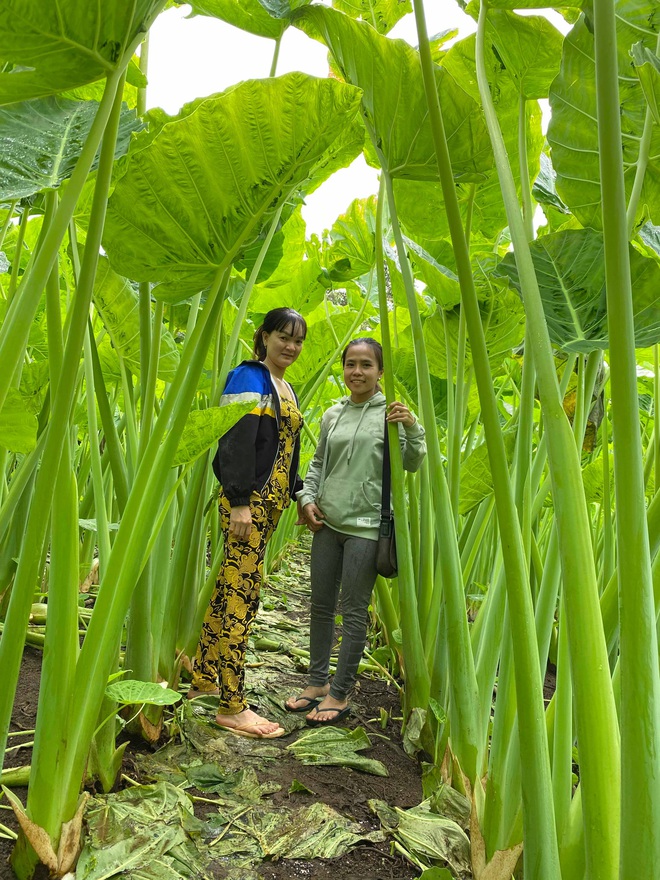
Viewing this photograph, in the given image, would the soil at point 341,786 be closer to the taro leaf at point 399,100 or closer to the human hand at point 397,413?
the human hand at point 397,413

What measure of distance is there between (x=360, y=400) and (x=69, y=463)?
109 centimetres

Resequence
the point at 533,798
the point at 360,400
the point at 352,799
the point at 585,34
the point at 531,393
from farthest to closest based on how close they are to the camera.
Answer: the point at 360,400, the point at 352,799, the point at 531,393, the point at 585,34, the point at 533,798

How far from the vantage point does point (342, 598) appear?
1641mm

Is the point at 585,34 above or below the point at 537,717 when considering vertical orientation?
above

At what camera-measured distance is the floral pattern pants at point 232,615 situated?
1.40m

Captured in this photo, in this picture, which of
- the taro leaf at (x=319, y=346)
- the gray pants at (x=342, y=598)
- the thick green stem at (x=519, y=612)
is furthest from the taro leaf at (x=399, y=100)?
the taro leaf at (x=319, y=346)

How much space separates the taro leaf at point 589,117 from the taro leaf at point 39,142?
651 millimetres

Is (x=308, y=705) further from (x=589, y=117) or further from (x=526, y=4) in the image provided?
(x=526, y=4)

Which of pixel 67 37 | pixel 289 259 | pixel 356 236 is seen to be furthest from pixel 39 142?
pixel 356 236

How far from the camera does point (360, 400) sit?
5.85ft

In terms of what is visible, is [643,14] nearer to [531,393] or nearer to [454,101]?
[454,101]

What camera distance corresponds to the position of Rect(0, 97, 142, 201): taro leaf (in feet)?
2.60

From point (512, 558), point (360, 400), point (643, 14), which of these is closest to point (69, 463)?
point (512, 558)

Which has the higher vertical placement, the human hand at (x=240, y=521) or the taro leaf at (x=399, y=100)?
the taro leaf at (x=399, y=100)
